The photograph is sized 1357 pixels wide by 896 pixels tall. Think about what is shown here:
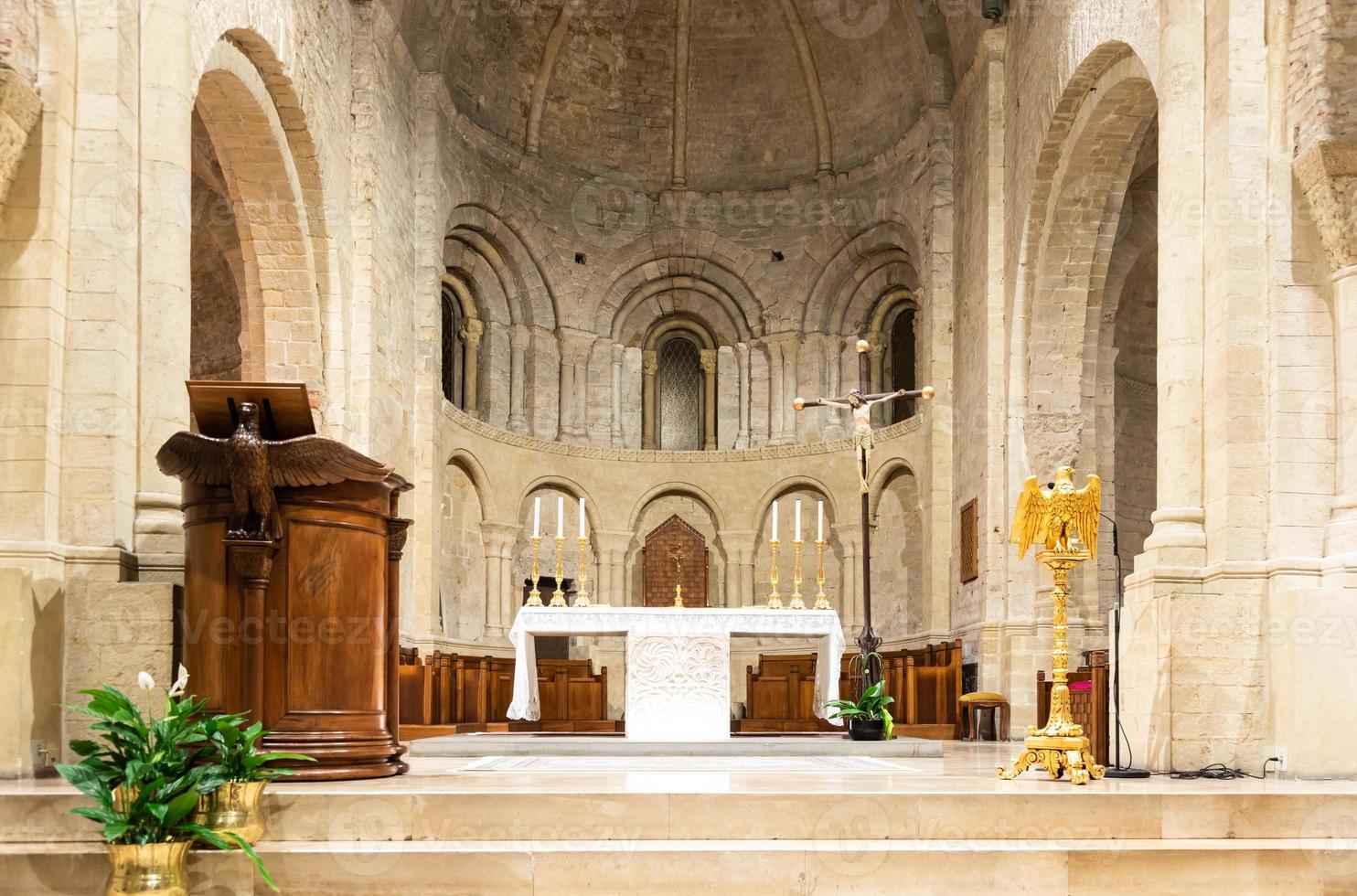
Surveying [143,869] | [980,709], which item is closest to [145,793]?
[143,869]

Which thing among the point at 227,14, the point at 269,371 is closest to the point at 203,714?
the point at 227,14

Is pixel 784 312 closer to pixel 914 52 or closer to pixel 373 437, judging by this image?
pixel 914 52

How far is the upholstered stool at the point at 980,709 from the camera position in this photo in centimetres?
1361

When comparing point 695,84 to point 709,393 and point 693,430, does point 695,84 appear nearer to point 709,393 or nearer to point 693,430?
point 709,393

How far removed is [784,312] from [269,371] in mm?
8709

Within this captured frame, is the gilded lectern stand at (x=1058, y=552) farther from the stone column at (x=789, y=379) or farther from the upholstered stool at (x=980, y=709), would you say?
the stone column at (x=789, y=379)

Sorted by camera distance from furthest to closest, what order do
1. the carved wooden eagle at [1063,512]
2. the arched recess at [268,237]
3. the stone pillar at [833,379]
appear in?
the stone pillar at [833,379]
the arched recess at [268,237]
the carved wooden eagle at [1063,512]

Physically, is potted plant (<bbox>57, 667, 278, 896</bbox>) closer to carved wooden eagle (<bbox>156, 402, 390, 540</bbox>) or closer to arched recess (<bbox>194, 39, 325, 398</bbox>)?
carved wooden eagle (<bbox>156, 402, 390, 540</bbox>)

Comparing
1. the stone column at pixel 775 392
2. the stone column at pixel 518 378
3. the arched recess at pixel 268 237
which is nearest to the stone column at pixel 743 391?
the stone column at pixel 775 392

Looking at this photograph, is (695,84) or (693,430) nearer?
(695,84)

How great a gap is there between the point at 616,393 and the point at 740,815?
14.3 meters

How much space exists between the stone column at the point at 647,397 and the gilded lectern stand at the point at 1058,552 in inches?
495

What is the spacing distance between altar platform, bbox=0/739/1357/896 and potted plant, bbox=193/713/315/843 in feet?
0.44

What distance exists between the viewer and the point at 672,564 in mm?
19719
